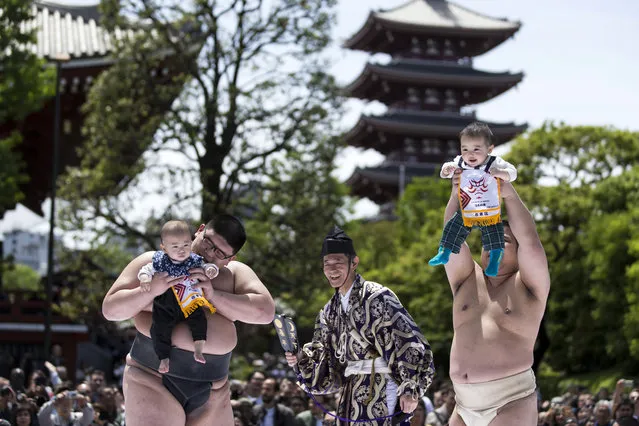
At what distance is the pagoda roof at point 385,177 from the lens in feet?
150

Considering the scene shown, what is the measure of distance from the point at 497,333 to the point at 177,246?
1.49 metres

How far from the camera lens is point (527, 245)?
4.89 metres

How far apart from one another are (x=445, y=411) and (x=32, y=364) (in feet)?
34.6

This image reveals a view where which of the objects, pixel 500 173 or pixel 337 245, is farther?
pixel 337 245

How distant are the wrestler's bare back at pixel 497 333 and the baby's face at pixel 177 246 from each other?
132cm

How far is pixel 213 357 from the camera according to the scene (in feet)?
16.3

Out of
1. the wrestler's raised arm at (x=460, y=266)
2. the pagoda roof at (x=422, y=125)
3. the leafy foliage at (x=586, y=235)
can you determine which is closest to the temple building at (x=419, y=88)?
the pagoda roof at (x=422, y=125)

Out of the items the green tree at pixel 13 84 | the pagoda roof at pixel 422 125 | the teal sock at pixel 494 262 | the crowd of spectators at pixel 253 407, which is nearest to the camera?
the teal sock at pixel 494 262

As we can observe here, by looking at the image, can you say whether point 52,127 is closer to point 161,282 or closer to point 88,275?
point 88,275

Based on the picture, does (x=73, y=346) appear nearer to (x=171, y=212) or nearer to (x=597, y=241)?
(x=171, y=212)

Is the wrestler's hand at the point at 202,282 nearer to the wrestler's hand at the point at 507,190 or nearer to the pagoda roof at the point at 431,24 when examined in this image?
the wrestler's hand at the point at 507,190

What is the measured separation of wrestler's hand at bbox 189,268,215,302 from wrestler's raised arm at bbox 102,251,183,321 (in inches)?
2.8

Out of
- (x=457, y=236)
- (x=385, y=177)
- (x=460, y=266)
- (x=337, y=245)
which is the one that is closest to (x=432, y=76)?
(x=385, y=177)

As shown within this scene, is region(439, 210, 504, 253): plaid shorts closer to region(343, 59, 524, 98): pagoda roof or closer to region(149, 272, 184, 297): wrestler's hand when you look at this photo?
region(149, 272, 184, 297): wrestler's hand
